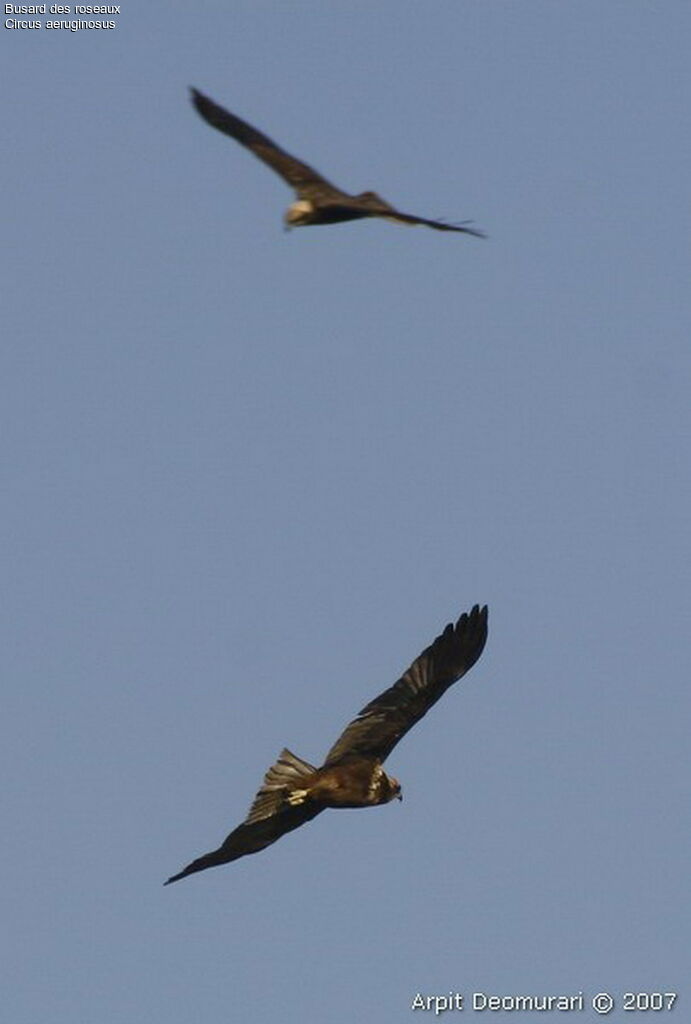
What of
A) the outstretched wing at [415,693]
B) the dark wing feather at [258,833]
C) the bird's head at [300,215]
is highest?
the bird's head at [300,215]

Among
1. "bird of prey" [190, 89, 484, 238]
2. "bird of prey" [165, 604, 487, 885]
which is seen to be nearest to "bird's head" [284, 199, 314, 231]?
"bird of prey" [190, 89, 484, 238]

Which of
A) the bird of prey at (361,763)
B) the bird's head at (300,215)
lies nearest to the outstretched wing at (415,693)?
the bird of prey at (361,763)

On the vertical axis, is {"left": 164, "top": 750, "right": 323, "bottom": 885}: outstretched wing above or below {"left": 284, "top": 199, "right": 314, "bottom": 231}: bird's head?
below

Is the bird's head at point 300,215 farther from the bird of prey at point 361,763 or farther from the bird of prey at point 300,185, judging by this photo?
the bird of prey at point 361,763

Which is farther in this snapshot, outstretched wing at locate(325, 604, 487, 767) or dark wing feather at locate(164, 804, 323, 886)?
outstretched wing at locate(325, 604, 487, 767)

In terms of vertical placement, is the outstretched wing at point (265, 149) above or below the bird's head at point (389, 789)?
above

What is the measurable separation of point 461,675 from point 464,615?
67 centimetres

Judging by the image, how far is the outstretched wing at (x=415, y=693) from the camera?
27.1m

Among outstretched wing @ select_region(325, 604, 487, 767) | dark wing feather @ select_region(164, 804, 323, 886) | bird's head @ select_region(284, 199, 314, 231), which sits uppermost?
bird's head @ select_region(284, 199, 314, 231)

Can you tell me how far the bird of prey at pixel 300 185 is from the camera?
Result: 884 inches

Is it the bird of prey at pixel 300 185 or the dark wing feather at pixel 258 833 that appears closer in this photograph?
the bird of prey at pixel 300 185

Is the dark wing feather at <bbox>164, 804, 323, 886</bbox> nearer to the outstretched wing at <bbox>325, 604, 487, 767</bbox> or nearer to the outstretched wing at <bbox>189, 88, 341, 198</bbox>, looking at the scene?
the outstretched wing at <bbox>325, 604, 487, 767</bbox>

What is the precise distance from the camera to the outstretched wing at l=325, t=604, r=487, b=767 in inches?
1068

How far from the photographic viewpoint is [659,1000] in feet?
87.0
